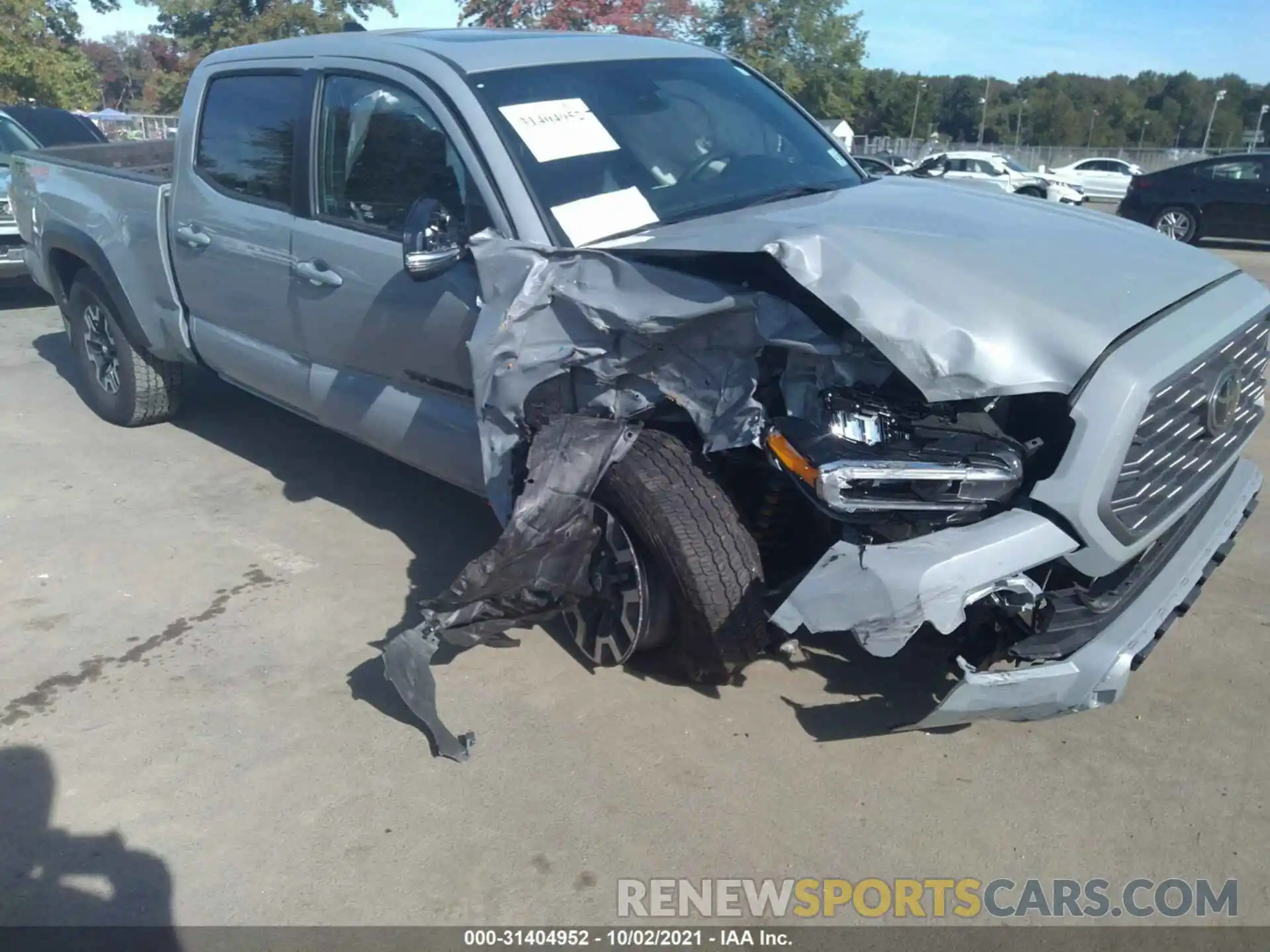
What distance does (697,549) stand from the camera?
9.93ft

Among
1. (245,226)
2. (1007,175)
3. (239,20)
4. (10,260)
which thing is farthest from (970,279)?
(239,20)

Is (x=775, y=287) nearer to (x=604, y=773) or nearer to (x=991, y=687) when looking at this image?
(x=991, y=687)

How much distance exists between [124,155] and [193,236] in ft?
8.69

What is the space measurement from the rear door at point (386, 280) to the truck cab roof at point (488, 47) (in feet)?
0.41

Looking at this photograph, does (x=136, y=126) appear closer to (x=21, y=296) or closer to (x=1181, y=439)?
(x=21, y=296)

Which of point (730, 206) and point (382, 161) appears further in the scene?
point (382, 161)

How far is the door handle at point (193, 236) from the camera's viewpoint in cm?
476

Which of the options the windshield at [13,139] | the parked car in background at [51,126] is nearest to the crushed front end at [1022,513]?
the windshield at [13,139]

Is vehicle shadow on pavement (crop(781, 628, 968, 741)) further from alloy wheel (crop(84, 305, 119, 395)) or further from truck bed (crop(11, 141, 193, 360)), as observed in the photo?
alloy wheel (crop(84, 305, 119, 395))

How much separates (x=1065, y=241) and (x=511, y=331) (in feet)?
5.56

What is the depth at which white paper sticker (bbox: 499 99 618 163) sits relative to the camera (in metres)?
3.54

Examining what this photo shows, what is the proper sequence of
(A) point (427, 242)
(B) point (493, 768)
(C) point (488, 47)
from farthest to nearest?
(C) point (488, 47)
(A) point (427, 242)
(B) point (493, 768)

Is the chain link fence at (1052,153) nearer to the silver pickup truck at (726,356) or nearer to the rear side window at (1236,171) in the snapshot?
the rear side window at (1236,171)

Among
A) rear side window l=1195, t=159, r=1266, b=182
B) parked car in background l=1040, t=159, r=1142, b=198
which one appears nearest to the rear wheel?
rear side window l=1195, t=159, r=1266, b=182
